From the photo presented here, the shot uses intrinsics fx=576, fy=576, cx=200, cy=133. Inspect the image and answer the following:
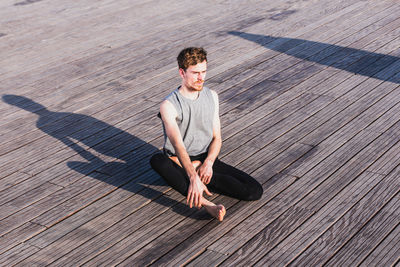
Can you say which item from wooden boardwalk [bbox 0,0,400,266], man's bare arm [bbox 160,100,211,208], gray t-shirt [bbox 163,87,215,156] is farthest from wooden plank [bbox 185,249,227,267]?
gray t-shirt [bbox 163,87,215,156]

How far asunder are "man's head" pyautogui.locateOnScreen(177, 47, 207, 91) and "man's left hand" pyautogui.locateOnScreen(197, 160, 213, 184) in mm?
550

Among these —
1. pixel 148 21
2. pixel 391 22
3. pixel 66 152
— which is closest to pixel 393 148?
pixel 66 152

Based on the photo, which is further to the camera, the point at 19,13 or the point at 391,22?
the point at 19,13

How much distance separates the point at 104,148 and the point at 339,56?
3.65 m

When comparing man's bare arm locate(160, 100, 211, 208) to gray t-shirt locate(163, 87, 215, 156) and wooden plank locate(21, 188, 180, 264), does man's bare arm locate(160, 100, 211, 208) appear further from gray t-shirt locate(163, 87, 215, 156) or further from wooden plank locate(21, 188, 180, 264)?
wooden plank locate(21, 188, 180, 264)

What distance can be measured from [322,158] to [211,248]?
1.61 meters

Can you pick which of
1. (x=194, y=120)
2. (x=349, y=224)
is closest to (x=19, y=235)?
(x=194, y=120)

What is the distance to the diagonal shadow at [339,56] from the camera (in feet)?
22.7

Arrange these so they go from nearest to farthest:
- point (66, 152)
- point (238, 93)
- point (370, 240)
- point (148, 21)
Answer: point (370, 240) < point (66, 152) < point (238, 93) < point (148, 21)

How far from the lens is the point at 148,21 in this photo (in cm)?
997

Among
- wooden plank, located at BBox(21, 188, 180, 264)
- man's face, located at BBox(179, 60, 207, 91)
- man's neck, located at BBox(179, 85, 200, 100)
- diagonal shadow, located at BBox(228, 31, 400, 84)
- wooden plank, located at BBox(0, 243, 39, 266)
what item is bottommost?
diagonal shadow, located at BBox(228, 31, 400, 84)

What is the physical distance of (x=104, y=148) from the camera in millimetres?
5367

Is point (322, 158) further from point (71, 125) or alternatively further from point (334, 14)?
point (334, 14)

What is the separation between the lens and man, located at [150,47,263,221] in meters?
4.00
